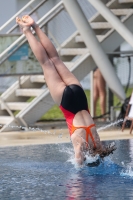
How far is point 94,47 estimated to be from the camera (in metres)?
12.5

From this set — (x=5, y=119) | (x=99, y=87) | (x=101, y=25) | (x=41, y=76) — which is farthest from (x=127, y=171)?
(x=99, y=87)

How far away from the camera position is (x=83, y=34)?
487 inches

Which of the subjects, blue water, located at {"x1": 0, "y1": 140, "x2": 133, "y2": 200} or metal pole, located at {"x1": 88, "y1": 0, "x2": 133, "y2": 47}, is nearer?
blue water, located at {"x1": 0, "y1": 140, "x2": 133, "y2": 200}

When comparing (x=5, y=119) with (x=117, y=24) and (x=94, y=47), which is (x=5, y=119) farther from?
(x=117, y=24)

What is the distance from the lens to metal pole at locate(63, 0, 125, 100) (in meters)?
12.1

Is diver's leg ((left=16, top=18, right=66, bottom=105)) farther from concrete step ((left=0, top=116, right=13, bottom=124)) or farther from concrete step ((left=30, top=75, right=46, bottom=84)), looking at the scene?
concrete step ((left=30, top=75, right=46, bottom=84))

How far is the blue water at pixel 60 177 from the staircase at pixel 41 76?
312cm

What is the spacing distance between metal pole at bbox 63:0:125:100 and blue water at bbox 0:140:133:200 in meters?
3.00

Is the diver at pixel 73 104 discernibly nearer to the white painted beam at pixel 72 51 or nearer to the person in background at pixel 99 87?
the white painted beam at pixel 72 51

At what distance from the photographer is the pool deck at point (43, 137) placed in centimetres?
1070

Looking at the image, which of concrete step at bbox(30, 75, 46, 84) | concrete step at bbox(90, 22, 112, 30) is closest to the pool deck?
concrete step at bbox(30, 75, 46, 84)

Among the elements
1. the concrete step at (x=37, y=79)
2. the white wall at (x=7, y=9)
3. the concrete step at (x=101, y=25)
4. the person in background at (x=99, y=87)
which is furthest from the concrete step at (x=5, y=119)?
the white wall at (x=7, y=9)

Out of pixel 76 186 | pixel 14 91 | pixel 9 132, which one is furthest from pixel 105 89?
pixel 76 186

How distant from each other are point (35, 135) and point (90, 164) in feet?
14.6
